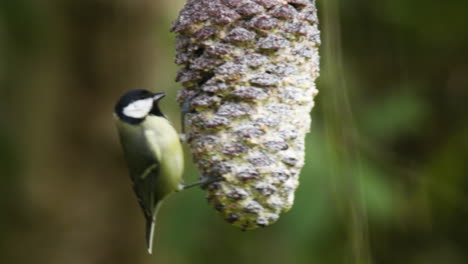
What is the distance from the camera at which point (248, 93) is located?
1.09m

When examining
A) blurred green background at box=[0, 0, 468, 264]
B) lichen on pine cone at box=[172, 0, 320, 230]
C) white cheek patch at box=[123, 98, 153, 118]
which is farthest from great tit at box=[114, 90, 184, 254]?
blurred green background at box=[0, 0, 468, 264]

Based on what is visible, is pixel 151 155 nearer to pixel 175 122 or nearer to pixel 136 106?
pixel 136 106

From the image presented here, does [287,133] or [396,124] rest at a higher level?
[287,133]

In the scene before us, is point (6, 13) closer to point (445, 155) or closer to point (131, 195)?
Result: point (131, 195)

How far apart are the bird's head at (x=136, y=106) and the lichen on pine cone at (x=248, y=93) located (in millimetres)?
183

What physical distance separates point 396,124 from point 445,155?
0.19 meters

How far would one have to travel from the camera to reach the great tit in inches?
52.6

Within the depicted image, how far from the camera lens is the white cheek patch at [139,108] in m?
1.33

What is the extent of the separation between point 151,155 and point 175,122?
1.04 meters

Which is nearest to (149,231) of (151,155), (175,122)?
(151,155)

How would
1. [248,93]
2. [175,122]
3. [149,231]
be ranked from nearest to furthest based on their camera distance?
1. [248,93]
2. [149,231]
3. [175,122]

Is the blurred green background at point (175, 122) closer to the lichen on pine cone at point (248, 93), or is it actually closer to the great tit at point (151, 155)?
the great tit at point (151, 155)

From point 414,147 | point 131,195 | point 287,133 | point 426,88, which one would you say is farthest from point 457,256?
point 287,133

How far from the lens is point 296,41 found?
112 centimetres
